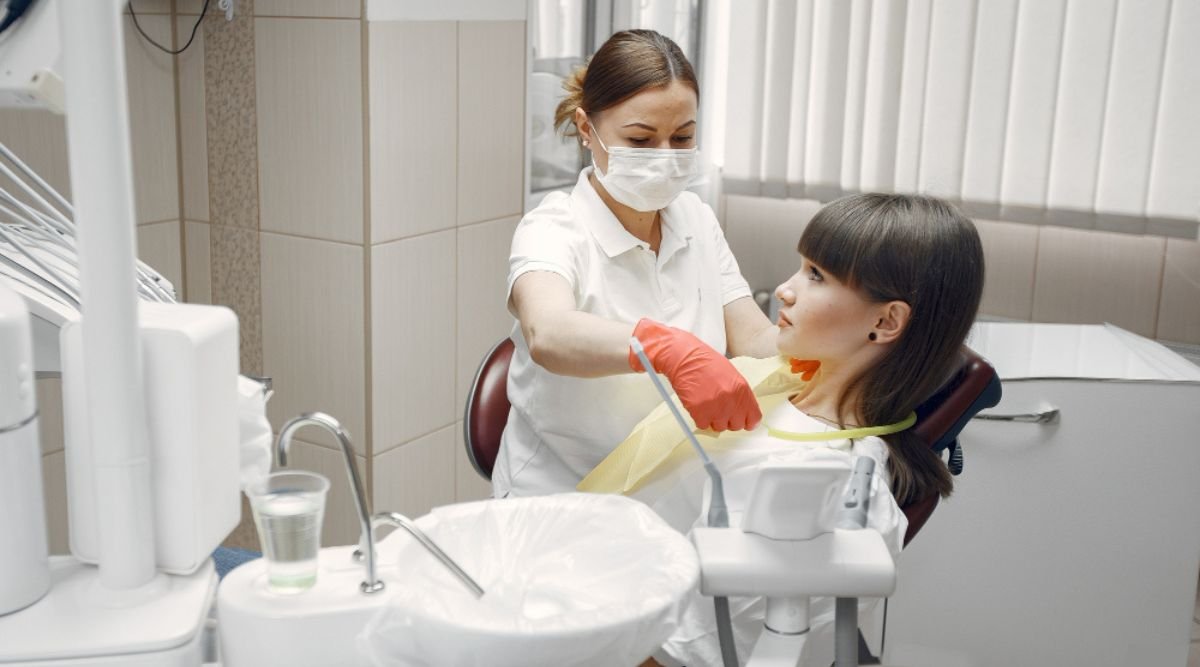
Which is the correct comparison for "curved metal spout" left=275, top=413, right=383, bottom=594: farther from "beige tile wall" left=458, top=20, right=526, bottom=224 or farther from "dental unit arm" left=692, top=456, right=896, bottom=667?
"beige tile wall" left=458, top=20, right=526, bottom=224

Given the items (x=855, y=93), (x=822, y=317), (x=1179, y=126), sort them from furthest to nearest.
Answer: (x=855, y=93)
(x=1179, y=126)
(x=822, y=317)

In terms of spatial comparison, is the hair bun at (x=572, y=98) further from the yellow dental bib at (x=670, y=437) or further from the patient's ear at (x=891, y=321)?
the patient's ear at (x=891, y=321)

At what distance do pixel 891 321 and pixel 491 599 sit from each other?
2.54 ft

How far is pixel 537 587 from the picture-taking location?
3.18 feet

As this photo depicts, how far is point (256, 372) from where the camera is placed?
2607mm

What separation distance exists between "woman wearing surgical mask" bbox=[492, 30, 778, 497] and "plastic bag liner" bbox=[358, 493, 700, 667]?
521 mm

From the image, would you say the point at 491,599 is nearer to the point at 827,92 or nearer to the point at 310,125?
the point at 310,125

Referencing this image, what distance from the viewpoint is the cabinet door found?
7.22 feet

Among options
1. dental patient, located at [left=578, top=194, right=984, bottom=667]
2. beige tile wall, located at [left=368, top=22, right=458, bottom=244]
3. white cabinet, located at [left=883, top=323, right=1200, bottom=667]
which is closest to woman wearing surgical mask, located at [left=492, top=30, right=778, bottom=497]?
dental patient, located at [left=578, top=194, right=984, bottom=667]

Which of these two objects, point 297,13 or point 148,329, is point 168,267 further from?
point 148,329

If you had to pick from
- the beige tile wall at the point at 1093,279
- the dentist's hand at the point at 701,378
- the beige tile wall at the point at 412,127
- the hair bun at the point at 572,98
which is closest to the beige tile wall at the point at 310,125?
the beige tile wall at the point at 412,127

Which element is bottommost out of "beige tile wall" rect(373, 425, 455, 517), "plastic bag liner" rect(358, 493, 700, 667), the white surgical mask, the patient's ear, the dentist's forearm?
"beige tile wall" rect(373, 425, 455, 517)

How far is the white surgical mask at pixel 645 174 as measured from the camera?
67.6 inches

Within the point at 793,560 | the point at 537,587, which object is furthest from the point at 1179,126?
the point at 537,587
